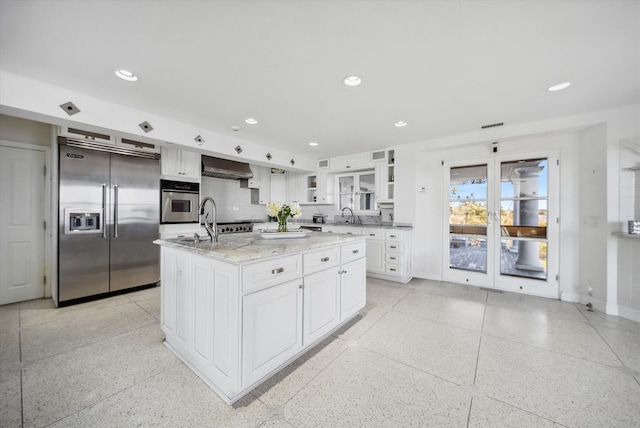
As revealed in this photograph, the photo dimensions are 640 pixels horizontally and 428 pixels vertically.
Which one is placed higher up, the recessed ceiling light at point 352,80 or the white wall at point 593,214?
the recessed ceiling light at point 352,80

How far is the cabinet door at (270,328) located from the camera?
5.07 ft

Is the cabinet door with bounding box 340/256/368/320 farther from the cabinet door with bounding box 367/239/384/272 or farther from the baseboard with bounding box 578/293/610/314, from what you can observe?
the baseboard with bounding box 578/293/610/314

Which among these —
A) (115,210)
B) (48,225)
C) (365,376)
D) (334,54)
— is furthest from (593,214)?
(48,225)

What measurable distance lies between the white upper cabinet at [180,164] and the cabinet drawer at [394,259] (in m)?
3.65

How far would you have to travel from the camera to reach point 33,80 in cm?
229

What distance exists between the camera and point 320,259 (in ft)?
7.07

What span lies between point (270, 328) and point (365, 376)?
801 millimetres

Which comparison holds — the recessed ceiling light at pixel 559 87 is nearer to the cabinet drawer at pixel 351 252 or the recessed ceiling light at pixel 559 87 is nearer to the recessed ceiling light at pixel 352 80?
the recessed ceiling light at pixel 352 80

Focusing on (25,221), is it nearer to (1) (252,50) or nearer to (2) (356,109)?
(1) (252,50)

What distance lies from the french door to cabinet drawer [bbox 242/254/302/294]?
344 centimetres

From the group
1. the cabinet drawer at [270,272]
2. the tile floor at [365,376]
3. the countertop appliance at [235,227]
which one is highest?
the countertop appliance at [235,227]

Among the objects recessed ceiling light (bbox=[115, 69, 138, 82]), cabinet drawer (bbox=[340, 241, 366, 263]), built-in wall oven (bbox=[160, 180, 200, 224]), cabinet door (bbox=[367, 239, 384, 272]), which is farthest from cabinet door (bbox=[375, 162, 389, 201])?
recessed ceiling light (bbox=[115, 69, 138, 82])

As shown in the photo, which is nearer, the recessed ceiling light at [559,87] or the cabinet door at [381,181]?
the recessed ceiling light at [559,87]

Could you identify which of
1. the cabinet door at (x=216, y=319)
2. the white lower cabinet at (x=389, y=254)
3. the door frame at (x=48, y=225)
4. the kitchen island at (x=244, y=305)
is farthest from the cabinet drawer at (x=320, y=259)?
the door frame at (x=48, y=225)
